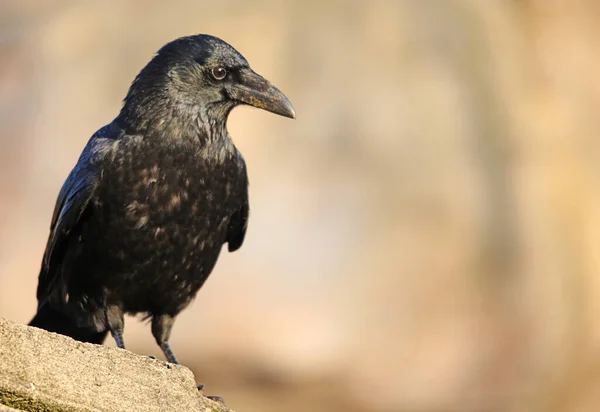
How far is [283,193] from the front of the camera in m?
9.45

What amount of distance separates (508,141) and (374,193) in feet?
4.61

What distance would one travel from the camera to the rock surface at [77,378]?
342 centimetres

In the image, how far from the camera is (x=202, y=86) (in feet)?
19.4

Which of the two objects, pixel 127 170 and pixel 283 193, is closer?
pixel 127 170

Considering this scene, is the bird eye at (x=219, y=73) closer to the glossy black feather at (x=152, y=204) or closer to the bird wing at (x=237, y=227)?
the glossy black feather at (x=152, y=204)

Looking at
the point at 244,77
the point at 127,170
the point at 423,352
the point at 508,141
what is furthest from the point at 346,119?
the point at 127,170

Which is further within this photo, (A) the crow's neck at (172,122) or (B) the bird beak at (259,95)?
(B) the bird beak at (259,95)

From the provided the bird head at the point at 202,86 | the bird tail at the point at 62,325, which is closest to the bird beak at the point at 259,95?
the bird head at the point at 202,86

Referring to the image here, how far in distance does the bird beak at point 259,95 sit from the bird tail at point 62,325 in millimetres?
1579

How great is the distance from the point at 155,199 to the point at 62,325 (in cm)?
112

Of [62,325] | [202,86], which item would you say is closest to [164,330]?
[62,325]

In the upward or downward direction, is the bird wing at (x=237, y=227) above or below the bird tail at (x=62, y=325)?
above

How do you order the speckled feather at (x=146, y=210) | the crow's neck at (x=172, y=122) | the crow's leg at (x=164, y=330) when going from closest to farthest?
the speckled feather at (x=146, y=210) < the crow's neck at (x=172, y=122) < the crow's leg at (x=164, y=330)

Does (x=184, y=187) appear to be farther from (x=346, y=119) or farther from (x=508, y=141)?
(x=508, y=141)
